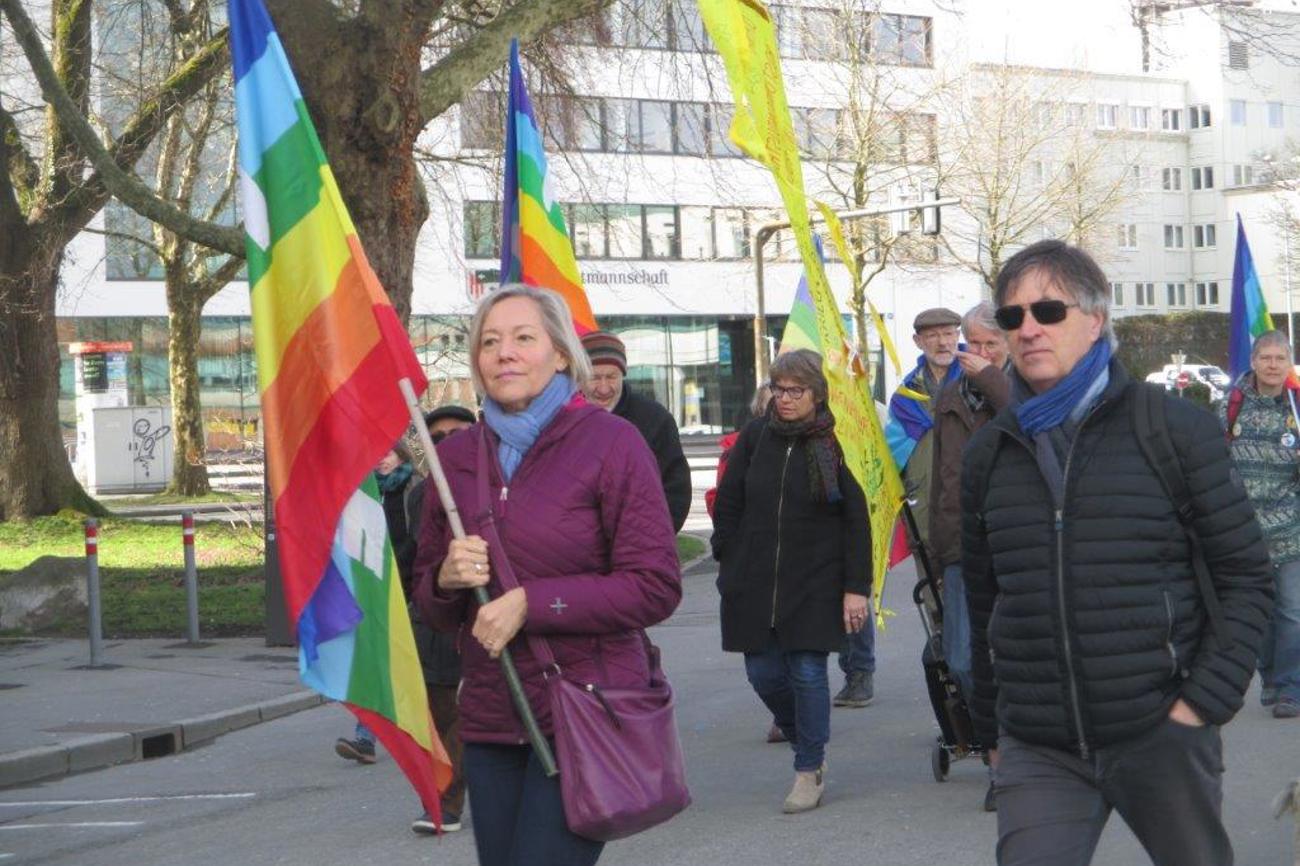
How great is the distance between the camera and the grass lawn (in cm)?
1627

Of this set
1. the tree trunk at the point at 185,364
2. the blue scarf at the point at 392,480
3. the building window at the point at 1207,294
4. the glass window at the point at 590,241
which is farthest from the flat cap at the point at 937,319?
the building window at the point at 1207,294

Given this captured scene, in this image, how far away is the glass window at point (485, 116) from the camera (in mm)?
20406

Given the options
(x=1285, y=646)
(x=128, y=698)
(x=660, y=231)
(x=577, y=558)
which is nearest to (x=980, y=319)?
(x=1285, y=646)

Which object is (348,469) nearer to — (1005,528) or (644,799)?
(644,799)

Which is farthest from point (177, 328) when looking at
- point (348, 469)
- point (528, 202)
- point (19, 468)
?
point (348, 469)

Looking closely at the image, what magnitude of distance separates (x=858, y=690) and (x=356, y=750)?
9.23 ft

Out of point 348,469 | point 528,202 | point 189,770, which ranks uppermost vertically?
point 528,202

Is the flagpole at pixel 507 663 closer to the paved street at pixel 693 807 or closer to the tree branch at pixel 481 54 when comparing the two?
the paved street at pixel 693 807

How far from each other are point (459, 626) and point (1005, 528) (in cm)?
124

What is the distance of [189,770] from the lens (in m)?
10.1

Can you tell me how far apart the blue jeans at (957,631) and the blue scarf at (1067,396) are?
134 inches

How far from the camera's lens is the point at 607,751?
155 inches

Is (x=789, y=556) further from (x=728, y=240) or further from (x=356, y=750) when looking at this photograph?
(x=728, y=240)

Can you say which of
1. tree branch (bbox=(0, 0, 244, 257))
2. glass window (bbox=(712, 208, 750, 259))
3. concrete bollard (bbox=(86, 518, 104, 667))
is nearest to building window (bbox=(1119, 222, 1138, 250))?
Answer: glass window (bbox=(712, 208, 750, 259))
